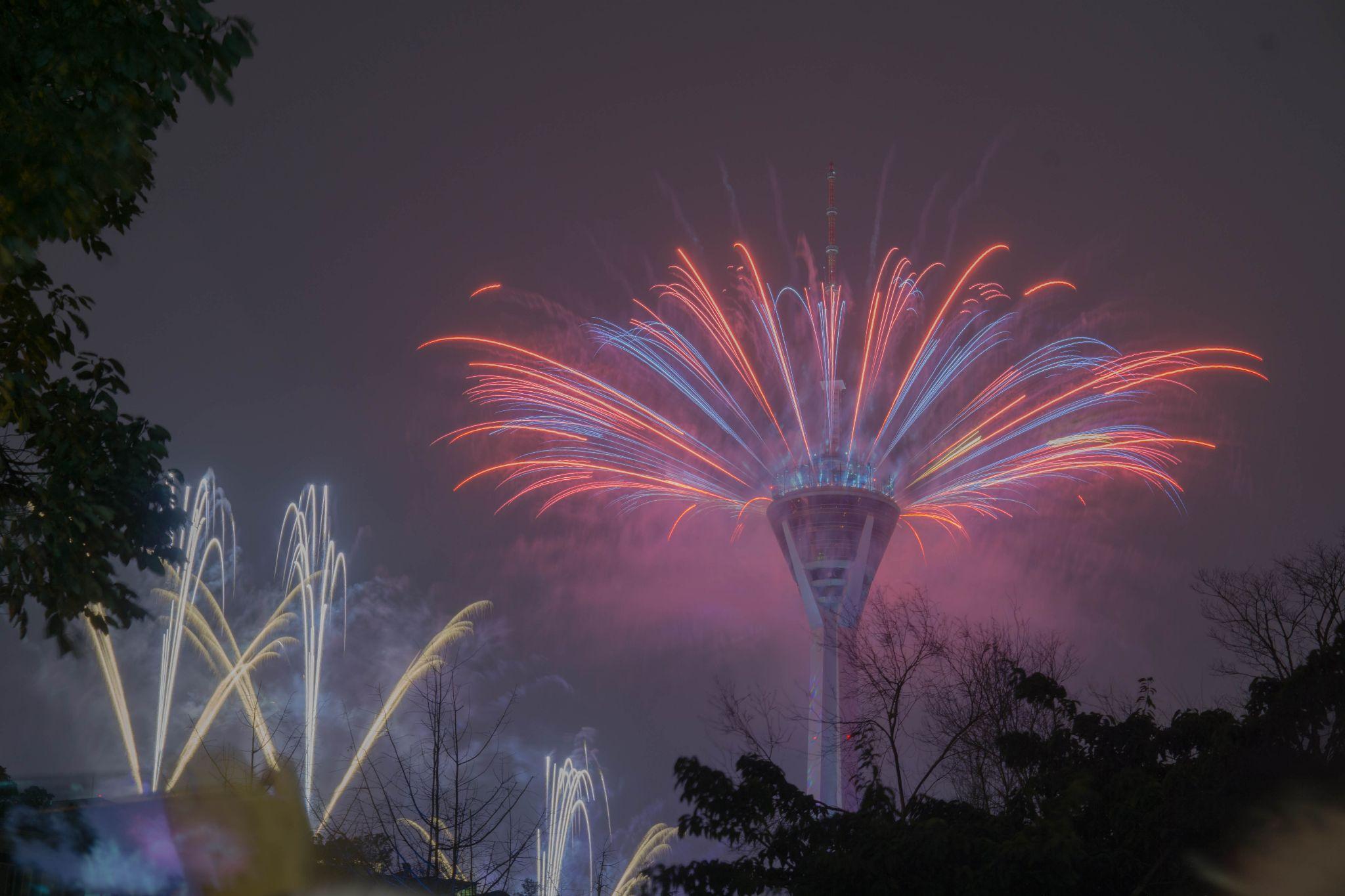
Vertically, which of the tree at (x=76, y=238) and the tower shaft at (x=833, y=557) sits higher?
the tower shaft at (x=833, y=557)

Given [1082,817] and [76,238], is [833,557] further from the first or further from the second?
[76,238]

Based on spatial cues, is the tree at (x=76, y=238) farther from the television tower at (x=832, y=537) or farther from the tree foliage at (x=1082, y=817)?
the television tower at (x=832, y=537)

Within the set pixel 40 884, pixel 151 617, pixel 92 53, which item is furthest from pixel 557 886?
pixel 92 53

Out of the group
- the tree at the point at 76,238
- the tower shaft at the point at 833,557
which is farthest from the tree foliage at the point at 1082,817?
the tower shaft at the point at 833,557

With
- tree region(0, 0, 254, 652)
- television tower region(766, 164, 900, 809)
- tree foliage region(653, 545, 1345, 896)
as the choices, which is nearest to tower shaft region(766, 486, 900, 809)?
television tower region(766, 164, 900, 809)

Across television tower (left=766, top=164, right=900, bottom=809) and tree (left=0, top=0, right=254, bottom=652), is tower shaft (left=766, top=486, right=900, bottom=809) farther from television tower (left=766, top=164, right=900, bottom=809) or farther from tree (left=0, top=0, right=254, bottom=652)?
tree (left=0, top=0, right=254, bottom=652)

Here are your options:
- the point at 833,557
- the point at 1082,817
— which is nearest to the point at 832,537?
the point at 833,557
